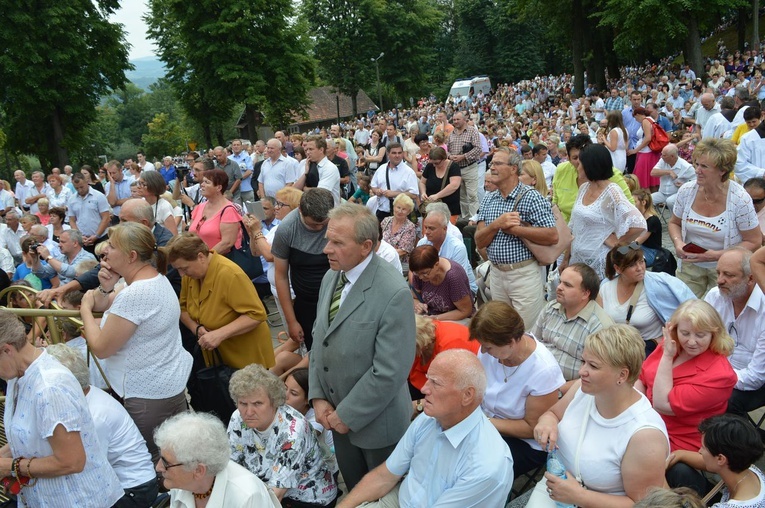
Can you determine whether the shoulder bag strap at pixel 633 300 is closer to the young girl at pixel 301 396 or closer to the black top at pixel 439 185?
the young girl at pixel 301 396

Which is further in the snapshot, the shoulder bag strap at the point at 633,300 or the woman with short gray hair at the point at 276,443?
the shoulder bag strap at the point at 633,300

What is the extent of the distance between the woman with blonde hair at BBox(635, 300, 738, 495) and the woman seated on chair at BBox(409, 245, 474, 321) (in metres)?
1.84

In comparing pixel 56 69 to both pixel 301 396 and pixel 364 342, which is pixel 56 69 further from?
pixel 364 342

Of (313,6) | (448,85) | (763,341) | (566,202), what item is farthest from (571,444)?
(448,85)

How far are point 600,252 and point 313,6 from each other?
171ft

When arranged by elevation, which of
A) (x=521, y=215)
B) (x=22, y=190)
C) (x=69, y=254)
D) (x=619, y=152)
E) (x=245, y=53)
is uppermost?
(x=245, y=53)

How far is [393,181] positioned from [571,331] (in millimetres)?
4715

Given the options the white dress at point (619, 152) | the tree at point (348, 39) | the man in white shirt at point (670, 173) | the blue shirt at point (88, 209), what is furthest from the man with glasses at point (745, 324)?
the tree at point (348, 39)

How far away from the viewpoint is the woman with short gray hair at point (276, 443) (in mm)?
3383

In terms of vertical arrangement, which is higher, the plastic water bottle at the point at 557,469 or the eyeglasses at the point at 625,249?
the eyeglasses at the point at 625,249

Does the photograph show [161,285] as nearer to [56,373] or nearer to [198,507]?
[56,373]

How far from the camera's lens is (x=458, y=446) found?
284 centimetres

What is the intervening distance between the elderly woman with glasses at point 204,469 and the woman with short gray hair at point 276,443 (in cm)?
52

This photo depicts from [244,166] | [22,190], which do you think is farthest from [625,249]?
[22,190]
